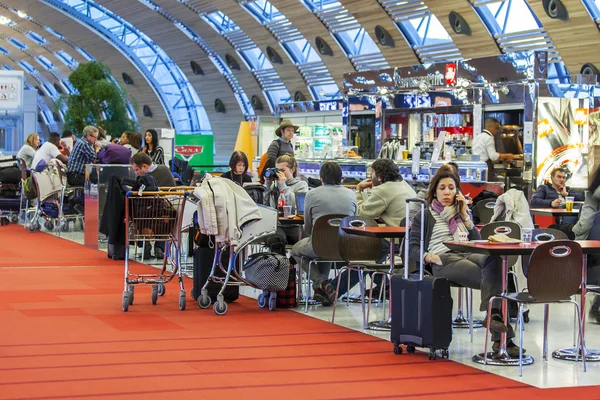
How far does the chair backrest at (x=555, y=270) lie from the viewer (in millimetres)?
5605

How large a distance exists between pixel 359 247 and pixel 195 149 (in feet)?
46.0

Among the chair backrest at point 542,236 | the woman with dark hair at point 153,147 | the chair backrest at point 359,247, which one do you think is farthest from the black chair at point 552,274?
the woman with dark hair at point 153,147

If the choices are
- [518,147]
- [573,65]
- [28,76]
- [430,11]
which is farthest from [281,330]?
[28,76]

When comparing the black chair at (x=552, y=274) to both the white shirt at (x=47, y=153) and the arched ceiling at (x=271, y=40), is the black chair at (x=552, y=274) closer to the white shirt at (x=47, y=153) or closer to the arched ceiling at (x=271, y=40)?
the white shirt at (x=47, y=153)

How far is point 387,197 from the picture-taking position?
26.4ft

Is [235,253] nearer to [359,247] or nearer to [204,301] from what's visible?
[204,301]

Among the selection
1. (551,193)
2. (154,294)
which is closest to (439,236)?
(154,294)

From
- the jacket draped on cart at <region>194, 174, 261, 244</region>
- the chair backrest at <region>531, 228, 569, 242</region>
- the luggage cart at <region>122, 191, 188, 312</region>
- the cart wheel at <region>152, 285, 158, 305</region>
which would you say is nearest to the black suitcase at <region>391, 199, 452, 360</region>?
the chair backrest at <region>531, 228, 569, 242</region>

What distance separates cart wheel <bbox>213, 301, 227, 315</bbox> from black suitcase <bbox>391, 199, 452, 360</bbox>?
1.82 meters

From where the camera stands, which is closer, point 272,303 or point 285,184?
point 272,303

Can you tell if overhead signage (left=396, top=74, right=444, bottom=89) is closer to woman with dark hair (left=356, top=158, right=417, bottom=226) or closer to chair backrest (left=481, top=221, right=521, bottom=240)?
woman with dark hair (left=356, top=158, right=417, bottom=226)

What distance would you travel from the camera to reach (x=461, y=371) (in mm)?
5676

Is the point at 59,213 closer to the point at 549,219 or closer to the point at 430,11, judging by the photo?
the point at 549,219

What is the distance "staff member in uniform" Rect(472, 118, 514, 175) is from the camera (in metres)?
14.0
